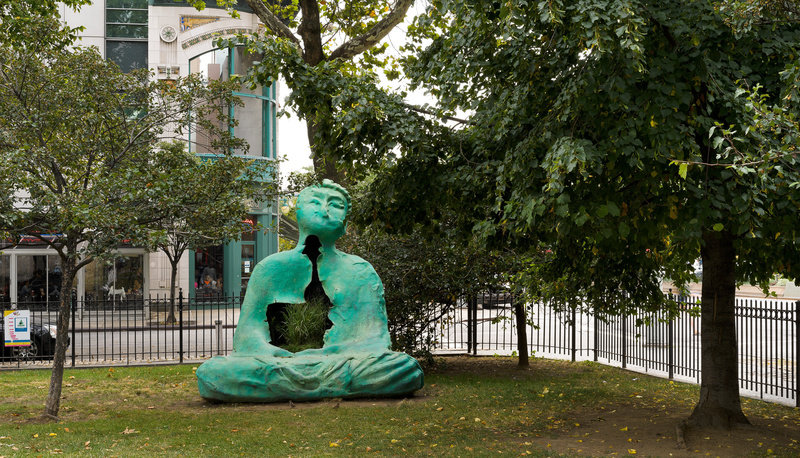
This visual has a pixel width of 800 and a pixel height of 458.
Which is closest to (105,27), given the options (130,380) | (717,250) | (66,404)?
(130,380)

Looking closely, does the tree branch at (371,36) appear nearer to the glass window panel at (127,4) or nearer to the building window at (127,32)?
the building window at (127,32)

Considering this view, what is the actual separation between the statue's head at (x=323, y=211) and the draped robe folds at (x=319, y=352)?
14.4 inches

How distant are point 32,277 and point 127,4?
33.4 ft

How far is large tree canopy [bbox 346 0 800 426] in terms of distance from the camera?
19.1 feet

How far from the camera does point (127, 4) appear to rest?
26.8 meters

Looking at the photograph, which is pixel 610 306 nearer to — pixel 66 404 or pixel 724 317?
pixel 724 317

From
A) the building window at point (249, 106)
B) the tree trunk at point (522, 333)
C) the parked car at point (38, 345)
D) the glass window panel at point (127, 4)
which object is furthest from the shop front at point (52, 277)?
the tree trunk at point (522, 333)

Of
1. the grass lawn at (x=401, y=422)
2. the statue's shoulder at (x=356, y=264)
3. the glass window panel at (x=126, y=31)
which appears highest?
the glass window panel at (x=126, y=31)

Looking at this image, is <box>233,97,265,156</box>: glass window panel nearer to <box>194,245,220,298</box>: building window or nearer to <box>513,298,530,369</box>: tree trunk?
<box>194,245,220,298</box>: building window

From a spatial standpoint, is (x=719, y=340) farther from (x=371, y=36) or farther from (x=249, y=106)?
(x=249, y=106)

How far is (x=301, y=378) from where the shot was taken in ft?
32.3

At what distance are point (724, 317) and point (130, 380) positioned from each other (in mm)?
9100

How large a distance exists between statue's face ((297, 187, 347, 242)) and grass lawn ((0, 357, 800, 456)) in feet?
8.01

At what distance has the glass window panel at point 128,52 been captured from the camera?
87.4ft
